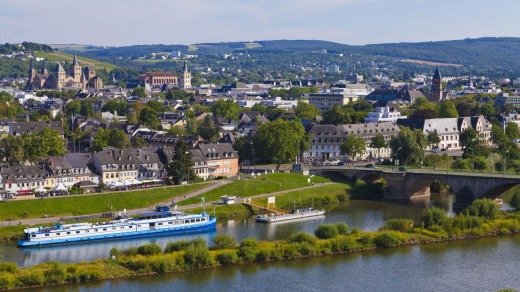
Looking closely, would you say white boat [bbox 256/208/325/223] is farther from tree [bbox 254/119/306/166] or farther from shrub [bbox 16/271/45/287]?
shrub [bbox 16/271/45/287]

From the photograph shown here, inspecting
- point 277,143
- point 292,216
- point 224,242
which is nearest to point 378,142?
point 277,143

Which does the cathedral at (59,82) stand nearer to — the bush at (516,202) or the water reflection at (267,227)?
the water reflection at (267,227)

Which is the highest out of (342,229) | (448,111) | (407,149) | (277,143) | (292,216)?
(448,111)

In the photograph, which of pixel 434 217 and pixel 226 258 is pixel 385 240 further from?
pixel 226 258

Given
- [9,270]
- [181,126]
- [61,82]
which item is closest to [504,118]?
[181,126]

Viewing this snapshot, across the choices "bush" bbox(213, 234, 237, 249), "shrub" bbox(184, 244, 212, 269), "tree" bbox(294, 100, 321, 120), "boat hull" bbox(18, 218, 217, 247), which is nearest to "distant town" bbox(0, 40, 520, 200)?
"tree" bbox(294, 100, 321, 120)

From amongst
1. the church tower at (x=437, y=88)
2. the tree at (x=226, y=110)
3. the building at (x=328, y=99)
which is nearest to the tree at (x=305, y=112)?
the tree at (x=226, y=110)
